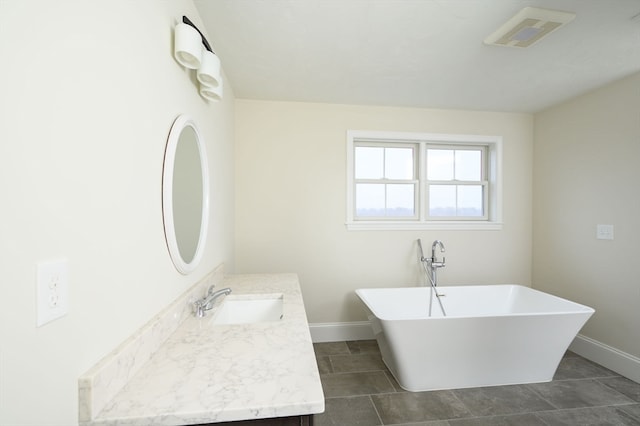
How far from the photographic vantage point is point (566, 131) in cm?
287

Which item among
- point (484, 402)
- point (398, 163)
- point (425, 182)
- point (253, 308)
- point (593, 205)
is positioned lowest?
point (484, 402)

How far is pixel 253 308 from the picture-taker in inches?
68.7

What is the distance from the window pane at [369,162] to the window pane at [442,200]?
63 cm

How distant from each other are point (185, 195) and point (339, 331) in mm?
2194

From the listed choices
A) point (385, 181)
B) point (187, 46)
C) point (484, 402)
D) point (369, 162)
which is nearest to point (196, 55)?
point (187, 46)

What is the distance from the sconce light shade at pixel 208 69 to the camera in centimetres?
142

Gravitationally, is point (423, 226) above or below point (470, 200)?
below

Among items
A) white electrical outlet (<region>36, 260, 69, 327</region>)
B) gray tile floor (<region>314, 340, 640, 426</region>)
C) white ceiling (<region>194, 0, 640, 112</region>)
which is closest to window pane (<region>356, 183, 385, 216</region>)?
white ceiling (<region>194, 0, 640, 112</region>)

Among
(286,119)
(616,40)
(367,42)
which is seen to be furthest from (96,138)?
(616,40)

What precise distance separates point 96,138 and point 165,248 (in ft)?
1.83

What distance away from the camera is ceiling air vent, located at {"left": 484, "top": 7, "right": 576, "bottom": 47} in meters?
1.57

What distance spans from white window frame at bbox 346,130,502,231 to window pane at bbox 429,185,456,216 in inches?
3.6

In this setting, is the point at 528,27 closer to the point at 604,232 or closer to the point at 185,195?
the point at 604,232

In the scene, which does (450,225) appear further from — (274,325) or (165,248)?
(165,248)
